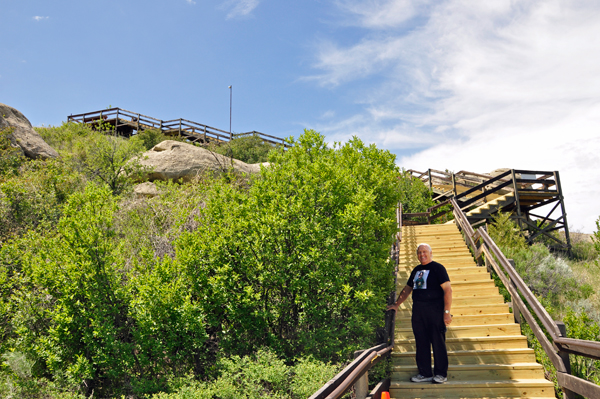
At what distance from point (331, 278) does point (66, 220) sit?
18.2ft

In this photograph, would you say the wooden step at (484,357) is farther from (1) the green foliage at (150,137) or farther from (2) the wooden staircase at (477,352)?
(1) the green foliage at (150,137)

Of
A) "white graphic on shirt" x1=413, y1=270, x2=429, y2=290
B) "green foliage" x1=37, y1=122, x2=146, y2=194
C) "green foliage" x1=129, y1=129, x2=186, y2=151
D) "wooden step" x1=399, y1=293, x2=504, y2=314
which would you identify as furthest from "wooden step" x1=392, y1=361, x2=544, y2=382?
"green foliage" x1=129, y1=129, x2=186, y2=151

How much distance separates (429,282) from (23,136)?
19508 mm

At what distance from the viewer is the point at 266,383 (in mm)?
6090

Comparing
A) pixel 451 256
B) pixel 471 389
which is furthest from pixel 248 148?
pixel 471 389

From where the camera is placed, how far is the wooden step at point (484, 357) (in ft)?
19.8

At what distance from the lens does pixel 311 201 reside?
7.14 metres

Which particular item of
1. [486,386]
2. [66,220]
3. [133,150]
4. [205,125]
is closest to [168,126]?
[205,125]

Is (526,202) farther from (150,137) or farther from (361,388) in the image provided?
(150,137)

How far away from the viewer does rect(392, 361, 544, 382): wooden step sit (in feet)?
18.4

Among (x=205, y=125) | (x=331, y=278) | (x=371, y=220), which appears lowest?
(x=331, y=278)

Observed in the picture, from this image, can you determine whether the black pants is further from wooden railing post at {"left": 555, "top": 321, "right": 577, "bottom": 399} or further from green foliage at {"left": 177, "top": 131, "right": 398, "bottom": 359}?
wooden railing post at {"left": 555, "top": 321, "right": 577, "bottom": 399}

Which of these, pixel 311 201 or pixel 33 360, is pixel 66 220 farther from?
pixel 311 201

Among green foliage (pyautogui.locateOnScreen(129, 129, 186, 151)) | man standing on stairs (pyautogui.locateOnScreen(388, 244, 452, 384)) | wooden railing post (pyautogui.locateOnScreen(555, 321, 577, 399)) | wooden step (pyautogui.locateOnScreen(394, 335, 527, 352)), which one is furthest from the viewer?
green foliage (pyautogui.locateOnScreen(129, 129, 186, 151))
